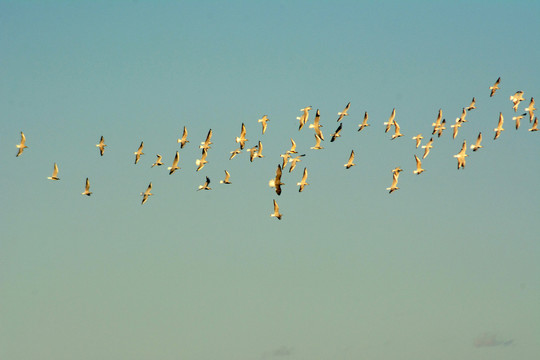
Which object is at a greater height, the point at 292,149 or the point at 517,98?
the point at 517,98

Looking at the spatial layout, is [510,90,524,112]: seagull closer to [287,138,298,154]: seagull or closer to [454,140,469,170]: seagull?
[454,140,469,170]: seagull

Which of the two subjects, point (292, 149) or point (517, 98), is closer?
point (517, 98)

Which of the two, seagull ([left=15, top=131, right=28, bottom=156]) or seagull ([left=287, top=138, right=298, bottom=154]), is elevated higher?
seagull ([left=287, top=138, right=298, bottom=154])

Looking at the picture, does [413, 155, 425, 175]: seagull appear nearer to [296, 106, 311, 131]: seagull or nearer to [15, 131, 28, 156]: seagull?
[296, 106, 311, 131]: seagull

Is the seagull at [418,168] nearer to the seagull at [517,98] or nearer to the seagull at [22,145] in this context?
the seagull at [517,98]

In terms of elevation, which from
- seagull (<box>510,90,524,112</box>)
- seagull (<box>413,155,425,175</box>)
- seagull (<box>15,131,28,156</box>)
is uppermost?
seagull (<box>510,90,524,112</box>)

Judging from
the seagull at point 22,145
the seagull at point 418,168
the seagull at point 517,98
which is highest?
the seagull at point 517,98

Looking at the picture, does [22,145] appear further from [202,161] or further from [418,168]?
[418,168]

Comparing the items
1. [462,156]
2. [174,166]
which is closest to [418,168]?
[462,156]

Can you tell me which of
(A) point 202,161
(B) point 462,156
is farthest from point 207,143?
(B) point 462,156

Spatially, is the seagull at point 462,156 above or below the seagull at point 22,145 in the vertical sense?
above

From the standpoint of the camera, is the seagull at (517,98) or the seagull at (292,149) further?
the seagull at (292,149)

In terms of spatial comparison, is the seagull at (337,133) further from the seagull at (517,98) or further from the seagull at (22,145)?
the seagull at (22,145)

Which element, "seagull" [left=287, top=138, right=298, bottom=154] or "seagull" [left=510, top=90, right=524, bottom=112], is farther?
"seagull" [left=287, top=138, right=298, bottom=154]
